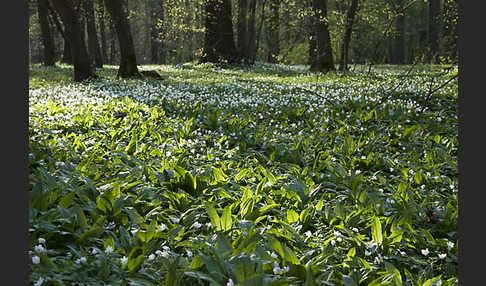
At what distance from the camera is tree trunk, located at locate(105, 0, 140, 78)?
12.6m

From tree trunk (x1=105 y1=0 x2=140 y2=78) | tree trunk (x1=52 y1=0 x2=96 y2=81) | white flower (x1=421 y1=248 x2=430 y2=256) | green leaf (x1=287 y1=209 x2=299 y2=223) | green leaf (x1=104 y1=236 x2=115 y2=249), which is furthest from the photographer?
tree trunk (x1=105 y1=0 x2=140 y2=78)

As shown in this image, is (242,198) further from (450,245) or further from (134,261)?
(450,245)

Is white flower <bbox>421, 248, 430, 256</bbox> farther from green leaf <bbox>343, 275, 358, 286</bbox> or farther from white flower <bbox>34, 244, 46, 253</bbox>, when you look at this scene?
white flower <bbox>34, 244, 46, 253</bbox>

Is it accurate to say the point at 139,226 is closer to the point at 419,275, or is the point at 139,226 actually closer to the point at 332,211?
the point at 332,211

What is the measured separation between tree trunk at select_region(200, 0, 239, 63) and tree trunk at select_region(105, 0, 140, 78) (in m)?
5.34

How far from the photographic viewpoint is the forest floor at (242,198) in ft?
7.54

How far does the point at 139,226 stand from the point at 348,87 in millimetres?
8076

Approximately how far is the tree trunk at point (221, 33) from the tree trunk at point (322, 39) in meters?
5.00

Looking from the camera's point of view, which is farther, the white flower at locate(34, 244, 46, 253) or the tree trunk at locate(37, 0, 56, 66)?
the tree trunk at locate(37, 0, 56, 66)

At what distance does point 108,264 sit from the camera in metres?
2.26

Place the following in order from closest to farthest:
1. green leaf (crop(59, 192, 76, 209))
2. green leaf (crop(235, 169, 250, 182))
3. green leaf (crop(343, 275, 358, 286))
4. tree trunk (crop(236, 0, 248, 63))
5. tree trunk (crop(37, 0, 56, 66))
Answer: green leaf (crop(343, 275, 358, 286))
green leaf (crop(59, 192, 76, 209))
green leaf (crop(235, 169, 250, 182))
tree trunk (crop(236, 0, 248, 63))
tree trunk (crop(37, 0, 56, 66))

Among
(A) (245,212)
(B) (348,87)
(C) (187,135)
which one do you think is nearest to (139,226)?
(A) (245,212)

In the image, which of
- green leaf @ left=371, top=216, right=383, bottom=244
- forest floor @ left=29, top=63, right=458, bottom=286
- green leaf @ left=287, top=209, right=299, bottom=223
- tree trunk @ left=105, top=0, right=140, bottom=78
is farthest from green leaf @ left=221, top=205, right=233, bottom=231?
Result: tree trunk @ left=105, top=0, right=140, bottom=78

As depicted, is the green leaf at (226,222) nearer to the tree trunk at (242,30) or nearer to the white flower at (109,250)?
the white flower at (109,250)
